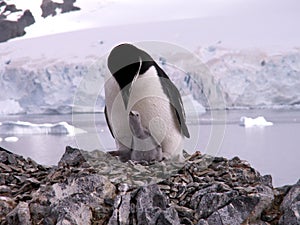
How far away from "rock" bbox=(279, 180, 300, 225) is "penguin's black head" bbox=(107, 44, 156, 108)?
544 mm

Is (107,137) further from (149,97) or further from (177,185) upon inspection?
(177,185)

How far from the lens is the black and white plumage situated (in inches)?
55.9

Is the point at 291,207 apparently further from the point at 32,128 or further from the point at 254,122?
the point at 32,128

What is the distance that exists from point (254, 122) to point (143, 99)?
192 cm

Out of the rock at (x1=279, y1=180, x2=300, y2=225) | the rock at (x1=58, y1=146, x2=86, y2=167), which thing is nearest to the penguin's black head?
the rock at (x1=58, y1=146, x2=86, y2=167)

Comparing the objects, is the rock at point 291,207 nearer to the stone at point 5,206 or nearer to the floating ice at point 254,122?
the stone at point 5,206

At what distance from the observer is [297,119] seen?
322 cm

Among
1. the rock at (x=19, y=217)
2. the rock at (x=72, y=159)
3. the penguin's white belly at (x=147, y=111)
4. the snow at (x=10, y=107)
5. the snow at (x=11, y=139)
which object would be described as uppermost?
the penguin's white belly at (x=147, y=111)

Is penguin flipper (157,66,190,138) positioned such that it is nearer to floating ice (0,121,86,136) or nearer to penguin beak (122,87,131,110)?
penguin beak (122,87,131,110)

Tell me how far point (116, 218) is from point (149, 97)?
0.46m

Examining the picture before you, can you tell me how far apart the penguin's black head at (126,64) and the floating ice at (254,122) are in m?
1.91

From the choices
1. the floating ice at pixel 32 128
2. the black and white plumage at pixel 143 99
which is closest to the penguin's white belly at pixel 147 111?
the black and white plumage at pixel 143 99

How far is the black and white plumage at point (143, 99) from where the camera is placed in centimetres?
142

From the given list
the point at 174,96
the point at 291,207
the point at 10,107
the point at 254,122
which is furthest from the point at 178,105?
the point at 10,107
